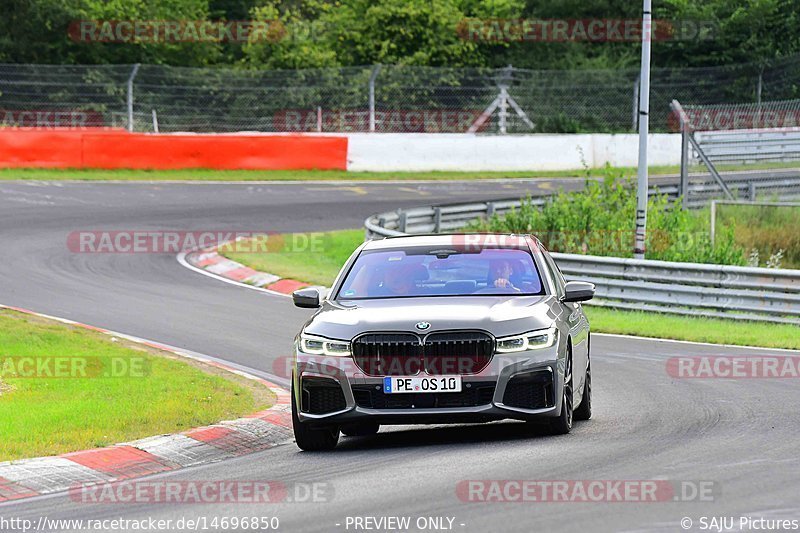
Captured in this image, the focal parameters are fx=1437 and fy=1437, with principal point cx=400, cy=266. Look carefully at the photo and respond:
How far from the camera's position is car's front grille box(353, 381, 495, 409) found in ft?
32.3

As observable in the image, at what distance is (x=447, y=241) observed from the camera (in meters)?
11.5

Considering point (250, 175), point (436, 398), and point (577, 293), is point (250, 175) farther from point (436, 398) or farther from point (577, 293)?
point (436, 398)

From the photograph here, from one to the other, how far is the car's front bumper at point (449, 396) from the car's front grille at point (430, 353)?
0.25 feet

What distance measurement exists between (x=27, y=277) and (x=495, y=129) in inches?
859

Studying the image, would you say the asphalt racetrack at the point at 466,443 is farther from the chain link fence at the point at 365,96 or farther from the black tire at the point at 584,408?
the chain link fence at the point at 365,96

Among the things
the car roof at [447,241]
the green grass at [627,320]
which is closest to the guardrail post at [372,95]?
the green grass at [627,320]

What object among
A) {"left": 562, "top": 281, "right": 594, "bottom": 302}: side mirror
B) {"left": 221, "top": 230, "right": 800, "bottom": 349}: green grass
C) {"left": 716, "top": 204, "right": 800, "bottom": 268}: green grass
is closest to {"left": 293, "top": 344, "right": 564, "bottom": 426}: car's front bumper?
{"left": 562, "top": 281, "right": 594, "bottom": 302}: side mirror

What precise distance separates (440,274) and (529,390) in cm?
151

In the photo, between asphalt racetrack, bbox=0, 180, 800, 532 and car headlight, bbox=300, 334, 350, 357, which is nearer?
asphalt racetrack, bbox=0, 180, 800, 532

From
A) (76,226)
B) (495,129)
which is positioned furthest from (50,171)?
(495,129)

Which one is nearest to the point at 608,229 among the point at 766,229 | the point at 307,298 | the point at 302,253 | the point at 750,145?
the point at 302,253

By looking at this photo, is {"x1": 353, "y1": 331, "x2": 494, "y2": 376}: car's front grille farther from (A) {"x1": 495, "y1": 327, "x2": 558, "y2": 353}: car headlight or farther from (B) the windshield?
(B) the windshield

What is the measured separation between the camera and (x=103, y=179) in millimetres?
35750

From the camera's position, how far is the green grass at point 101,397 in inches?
404
